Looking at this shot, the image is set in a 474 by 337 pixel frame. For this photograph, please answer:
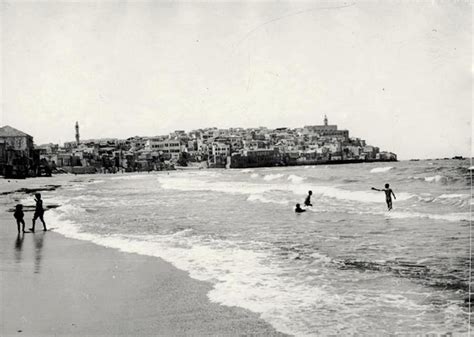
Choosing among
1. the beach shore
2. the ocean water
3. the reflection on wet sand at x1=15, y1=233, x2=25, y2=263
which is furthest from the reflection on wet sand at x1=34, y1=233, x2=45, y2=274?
the ocean water

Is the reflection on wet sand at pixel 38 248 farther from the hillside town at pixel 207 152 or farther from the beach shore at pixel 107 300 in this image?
the hillside town at pixel 207 152

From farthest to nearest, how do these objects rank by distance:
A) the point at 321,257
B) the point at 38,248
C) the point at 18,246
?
the point at 18,246 < the point at 38,248 < the point at 321,257

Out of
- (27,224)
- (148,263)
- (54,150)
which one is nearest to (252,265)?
(148,263)

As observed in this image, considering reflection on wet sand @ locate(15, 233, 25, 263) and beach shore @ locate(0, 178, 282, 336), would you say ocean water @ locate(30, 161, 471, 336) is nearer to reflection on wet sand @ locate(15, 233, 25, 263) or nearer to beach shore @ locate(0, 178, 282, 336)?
beach shore @ locate(0, 178, 282, 336)

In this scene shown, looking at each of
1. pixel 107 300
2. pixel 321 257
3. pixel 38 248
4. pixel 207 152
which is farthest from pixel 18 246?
pixel 207 152

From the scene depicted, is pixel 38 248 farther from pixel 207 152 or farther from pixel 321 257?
pixel 207 152

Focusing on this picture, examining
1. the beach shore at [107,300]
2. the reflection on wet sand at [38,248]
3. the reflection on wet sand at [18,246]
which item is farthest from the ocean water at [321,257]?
the reflection on wet sand at [18,246]

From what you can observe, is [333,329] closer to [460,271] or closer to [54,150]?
[460,271]

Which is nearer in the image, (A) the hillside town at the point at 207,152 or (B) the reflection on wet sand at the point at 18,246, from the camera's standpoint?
(B) the reflection on wet sand at the point at 18,246
